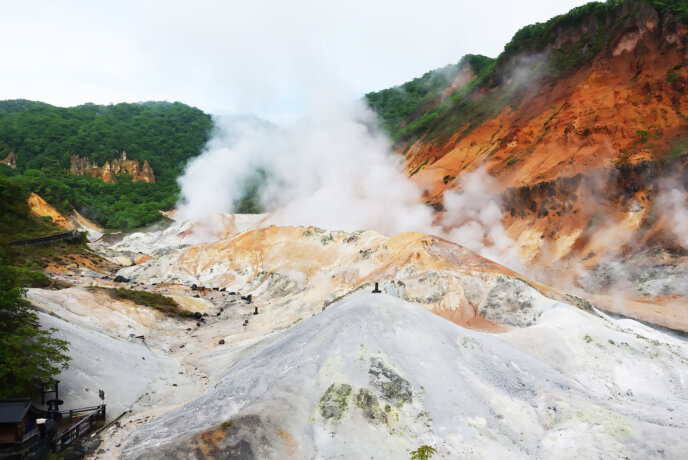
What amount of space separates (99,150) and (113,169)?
259 inches

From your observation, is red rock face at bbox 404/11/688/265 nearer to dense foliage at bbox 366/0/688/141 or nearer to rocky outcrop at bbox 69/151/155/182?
dense foliage at bbox 366/0/688/141

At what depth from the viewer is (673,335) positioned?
28.4 m

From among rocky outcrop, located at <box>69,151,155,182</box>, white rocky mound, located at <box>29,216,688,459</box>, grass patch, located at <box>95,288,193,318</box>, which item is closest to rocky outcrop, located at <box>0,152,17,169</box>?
rocky outcrop, located at <box>69,151,155,182</box>

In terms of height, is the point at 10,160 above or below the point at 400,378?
above

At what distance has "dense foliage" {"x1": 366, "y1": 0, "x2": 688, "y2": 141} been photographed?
56.1m

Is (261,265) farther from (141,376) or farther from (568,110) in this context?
(568,110)

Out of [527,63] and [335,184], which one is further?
[335,184]

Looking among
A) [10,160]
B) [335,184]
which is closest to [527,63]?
[335,184]

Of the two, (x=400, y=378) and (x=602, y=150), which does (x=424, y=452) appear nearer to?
(x=400, y=378)

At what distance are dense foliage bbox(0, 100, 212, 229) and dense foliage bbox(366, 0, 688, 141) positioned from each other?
7073 cm

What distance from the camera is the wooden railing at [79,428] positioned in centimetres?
1372

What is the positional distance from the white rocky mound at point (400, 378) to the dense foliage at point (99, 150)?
3091 inches

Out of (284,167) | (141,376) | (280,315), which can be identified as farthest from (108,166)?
(141,376)

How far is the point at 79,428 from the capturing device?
14859mm
